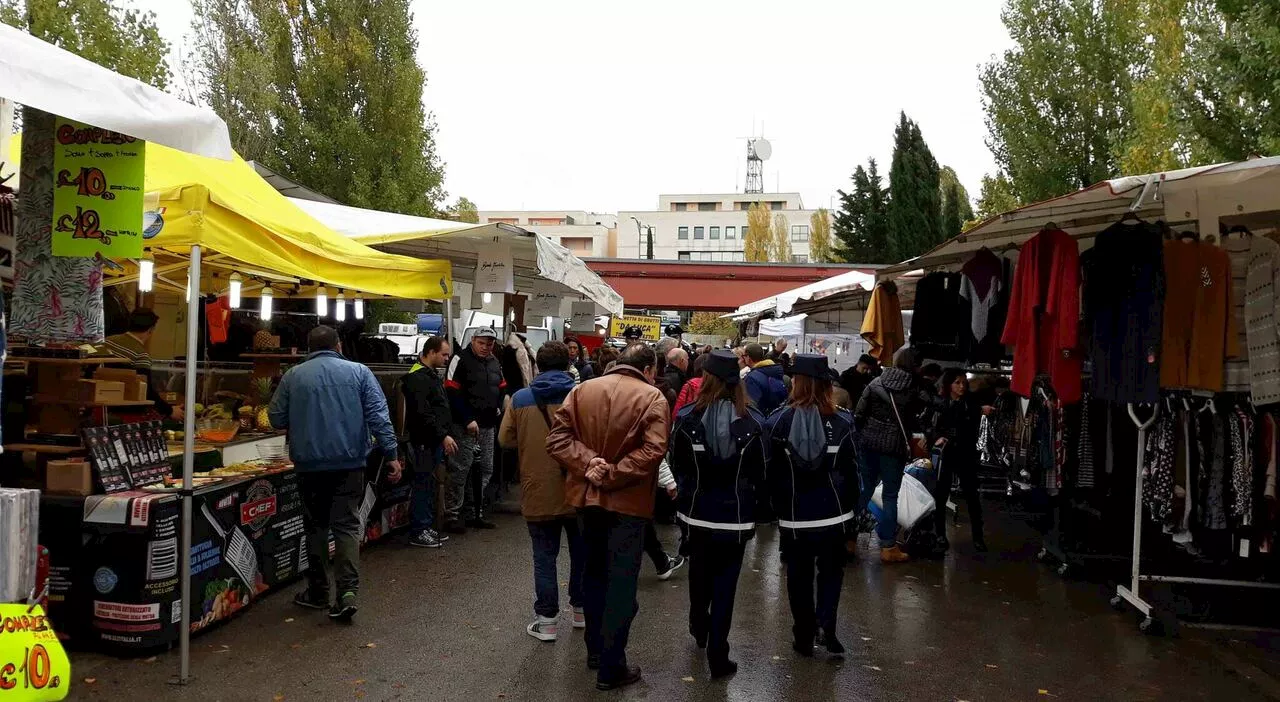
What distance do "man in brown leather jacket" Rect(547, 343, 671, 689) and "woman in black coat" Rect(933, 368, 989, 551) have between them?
486 cm

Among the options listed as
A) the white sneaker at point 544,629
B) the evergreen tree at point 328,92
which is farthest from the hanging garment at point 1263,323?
the evergreen tree at point 328,92

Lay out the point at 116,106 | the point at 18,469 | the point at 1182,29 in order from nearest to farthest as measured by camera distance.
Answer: the point at 116,106, the point at 18,469, the point at 1182,29

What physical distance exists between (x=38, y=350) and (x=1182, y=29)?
2241 centimetres

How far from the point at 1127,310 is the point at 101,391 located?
263 inches

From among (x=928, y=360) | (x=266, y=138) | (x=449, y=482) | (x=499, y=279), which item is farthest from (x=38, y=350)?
(x=266, y=138)

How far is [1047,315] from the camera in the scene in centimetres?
704

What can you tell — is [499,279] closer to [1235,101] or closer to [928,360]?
[928,360]

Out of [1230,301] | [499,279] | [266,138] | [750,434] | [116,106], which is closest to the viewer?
[116,106]

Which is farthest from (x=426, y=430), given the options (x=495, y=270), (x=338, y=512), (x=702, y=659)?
(x=702, y=659)

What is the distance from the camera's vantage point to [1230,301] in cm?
645

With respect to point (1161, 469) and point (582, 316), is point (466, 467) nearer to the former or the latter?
point (1161, 469)

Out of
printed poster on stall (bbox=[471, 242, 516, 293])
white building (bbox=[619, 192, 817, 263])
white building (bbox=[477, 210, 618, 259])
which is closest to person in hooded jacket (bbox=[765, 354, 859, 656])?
printed poster on stall (bbox=[471, 242, 516, 293])

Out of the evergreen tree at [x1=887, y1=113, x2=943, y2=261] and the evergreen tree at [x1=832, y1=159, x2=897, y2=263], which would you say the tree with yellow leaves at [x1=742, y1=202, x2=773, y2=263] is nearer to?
the evergreen tree at [x1=832, y1=159, x2=897, y2=263]

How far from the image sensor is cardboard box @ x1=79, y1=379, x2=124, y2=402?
6.08 m
